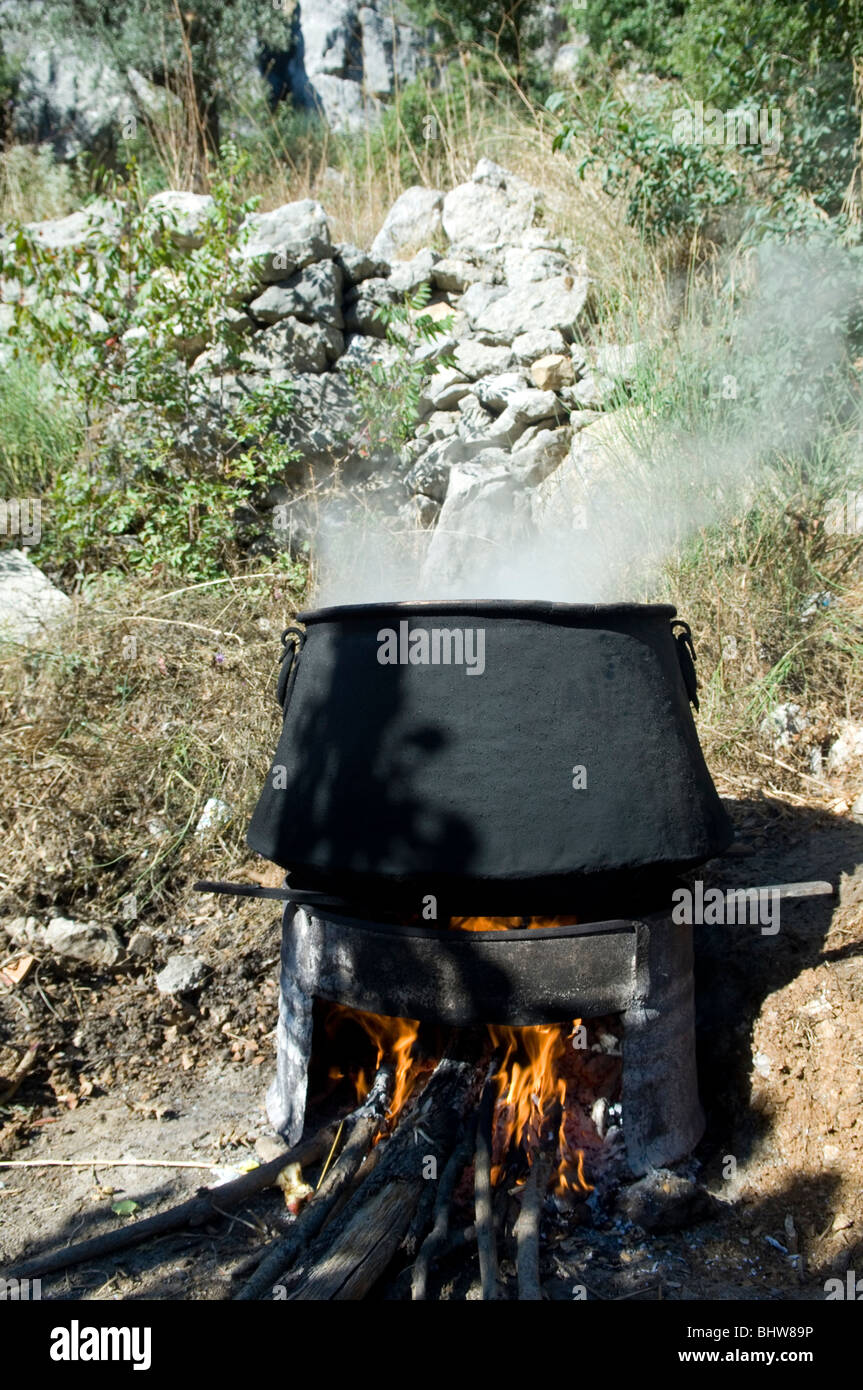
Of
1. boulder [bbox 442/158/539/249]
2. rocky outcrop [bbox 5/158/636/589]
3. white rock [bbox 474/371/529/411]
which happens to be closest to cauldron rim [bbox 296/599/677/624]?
rocky outcrop [bbox 5/158/636/589]

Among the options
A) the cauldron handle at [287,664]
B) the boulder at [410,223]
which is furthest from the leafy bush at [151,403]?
the cauldron handle at [287,664]

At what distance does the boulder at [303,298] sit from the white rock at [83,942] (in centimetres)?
406

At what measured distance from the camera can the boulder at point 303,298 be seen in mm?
5906

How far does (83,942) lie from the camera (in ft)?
11.2

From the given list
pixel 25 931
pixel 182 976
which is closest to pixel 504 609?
pixel 182 976

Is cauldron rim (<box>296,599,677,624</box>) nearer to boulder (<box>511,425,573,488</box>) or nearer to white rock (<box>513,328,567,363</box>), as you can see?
boulder (<box>511,425,573,488</box>)

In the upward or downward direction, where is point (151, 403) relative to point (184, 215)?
downward

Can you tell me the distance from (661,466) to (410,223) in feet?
10.7

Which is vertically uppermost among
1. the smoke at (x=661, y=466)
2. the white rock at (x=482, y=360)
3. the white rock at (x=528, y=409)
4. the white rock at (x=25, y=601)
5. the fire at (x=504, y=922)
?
the white rock at (x=482, y=360)

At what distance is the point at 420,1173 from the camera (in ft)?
7.25

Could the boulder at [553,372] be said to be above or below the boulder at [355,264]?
below

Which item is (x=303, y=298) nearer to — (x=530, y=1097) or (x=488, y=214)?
(x=488, y=214)

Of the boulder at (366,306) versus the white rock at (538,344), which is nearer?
the white rock at (538,344)

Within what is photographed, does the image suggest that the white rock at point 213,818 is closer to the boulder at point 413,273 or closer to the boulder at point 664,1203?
the boulder at point 664,1203
